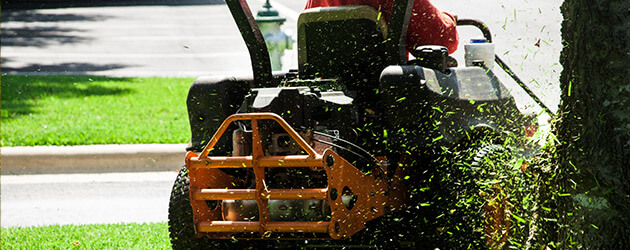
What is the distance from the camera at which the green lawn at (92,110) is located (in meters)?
6.85

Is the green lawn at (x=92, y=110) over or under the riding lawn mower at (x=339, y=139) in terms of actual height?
under

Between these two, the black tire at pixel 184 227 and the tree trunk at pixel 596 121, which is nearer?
the tree trunk at pixel 596 121

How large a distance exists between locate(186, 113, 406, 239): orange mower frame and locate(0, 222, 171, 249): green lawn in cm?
107

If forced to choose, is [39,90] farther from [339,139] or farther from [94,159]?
[339,139]

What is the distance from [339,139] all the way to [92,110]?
5.44 meters

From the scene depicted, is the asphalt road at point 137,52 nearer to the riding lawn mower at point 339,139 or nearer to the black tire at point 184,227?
the riding lawn mower at point 339,139

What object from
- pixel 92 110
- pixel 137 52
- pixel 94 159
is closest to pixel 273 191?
pixel 94 159

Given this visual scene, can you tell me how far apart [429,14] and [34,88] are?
6868 millimetres

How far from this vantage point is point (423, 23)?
4.05 m

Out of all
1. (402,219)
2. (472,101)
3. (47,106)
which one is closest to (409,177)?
(402,219)

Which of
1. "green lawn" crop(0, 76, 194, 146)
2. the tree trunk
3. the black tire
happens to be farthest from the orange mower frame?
"green lawn" crop(0, 76, 194, 146)

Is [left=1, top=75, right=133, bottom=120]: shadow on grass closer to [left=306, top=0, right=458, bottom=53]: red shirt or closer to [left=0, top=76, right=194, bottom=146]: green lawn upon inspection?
[left=0, top=76, right=194, bottom=146]: green lawn

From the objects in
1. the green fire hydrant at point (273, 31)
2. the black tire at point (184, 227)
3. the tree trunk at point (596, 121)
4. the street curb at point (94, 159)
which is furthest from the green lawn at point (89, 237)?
the green fire hydrant at point (273, 31)

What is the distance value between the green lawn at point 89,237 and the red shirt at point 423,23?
1.71 m
